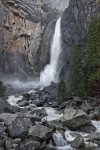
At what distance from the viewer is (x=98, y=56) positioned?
29.7 m

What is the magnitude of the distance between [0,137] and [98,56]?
20.1 meters

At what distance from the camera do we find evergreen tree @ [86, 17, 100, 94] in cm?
2941

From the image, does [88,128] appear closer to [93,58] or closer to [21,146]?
[21,146]

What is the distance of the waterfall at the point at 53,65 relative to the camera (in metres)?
53.5

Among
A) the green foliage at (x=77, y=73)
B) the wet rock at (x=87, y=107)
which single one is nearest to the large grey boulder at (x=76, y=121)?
the wet rock at (x=87, y=107)

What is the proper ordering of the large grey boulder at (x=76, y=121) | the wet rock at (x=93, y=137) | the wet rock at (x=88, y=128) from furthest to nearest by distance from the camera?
1. the large grey boulder at (x=76, y=121)
2. the wet rock at (x=88, y=128)
3. the wet rock at (x=93, y=137)

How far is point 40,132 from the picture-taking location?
15.9 meters

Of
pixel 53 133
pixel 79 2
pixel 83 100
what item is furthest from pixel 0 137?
pixel 79 2

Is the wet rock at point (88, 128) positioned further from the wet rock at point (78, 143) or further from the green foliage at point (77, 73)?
the green foliage at point (77, 73)

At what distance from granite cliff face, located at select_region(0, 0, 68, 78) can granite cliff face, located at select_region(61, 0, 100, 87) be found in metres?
6.80

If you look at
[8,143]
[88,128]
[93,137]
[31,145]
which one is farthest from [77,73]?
[8,143]

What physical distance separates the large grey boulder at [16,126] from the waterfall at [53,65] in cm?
3536

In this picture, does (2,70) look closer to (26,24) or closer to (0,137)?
(26,24)

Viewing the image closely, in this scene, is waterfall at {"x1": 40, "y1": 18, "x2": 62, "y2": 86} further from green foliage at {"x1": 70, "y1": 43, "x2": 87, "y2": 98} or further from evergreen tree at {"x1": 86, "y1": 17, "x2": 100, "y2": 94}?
evergreen tree at {"x1": 86, "y1": 17, "x2": 100, "y2": 94}
